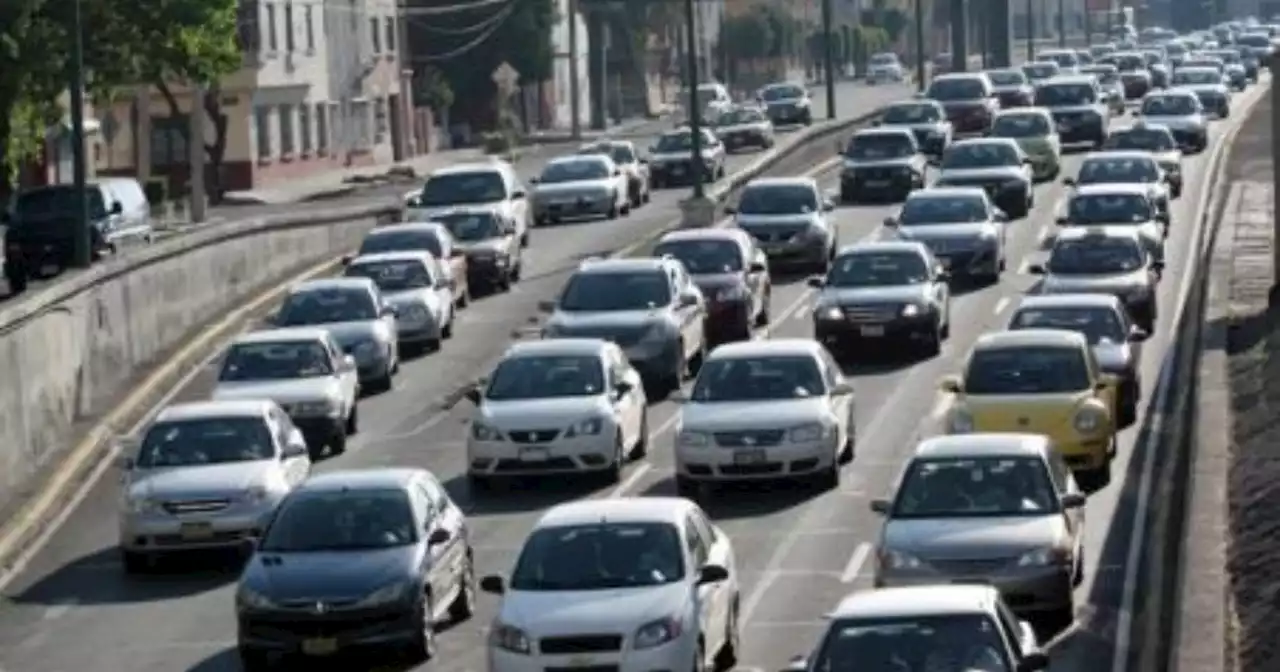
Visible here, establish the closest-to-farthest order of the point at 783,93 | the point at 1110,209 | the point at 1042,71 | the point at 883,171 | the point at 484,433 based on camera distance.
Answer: the point at 484,433, the point at 1110,209, the point at 883,171, the point at 1042,71, the point at 783,93

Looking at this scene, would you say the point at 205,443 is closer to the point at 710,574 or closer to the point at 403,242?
the point at 710,574

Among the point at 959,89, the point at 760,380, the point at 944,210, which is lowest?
the point at 760,380

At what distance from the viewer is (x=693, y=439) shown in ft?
107

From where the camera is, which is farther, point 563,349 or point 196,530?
point 563,349

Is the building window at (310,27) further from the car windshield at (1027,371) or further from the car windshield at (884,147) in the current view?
the car windshield at (1027,371)

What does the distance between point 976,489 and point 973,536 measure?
0.89 m

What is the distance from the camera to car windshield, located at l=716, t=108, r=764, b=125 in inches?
3625

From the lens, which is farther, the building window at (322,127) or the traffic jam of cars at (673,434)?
the building window at (322,127)

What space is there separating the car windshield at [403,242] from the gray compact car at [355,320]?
657 cm

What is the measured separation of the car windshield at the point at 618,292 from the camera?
137 ft

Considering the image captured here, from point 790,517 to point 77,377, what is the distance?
42.2 feet

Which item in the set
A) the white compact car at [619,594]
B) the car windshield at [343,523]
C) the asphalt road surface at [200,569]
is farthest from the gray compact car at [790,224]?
the white compact car at [619,594]

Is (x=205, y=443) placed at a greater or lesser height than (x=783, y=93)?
lesser

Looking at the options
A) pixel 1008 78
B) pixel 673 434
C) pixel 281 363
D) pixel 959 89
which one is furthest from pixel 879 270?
pixel 1008 78
